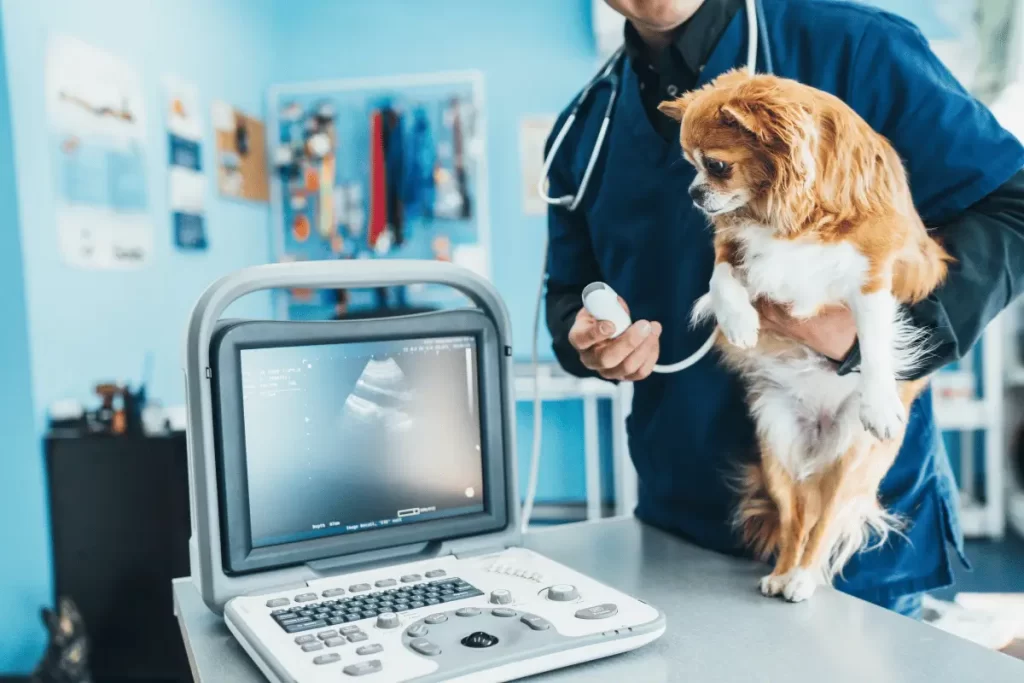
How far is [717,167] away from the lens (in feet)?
2.30

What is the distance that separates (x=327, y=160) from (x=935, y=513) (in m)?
3.28

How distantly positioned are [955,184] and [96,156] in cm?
238

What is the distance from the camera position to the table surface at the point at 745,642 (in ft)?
2.08

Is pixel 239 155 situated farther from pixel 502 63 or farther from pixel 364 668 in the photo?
pixel 364 668

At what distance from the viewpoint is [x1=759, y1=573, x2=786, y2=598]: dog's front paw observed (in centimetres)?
79

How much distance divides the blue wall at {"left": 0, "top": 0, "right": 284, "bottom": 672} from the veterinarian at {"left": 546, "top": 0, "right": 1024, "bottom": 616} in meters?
1.73

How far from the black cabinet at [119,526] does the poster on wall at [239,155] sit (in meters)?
1.45

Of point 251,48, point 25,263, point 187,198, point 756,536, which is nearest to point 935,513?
point 756,536

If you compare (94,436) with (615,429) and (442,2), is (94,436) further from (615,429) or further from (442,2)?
(442,2)

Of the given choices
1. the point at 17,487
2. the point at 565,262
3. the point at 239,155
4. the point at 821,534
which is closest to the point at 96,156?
the point at 17,487

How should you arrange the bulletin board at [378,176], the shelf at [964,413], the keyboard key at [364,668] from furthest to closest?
1. the bulletin board at [378,176]
2. the shelf at [964,413]
3. the keyboard key at [364,668]

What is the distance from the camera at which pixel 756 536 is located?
0.89 meters

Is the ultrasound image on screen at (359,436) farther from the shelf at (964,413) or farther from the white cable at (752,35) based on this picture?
the shelf at (964,413)

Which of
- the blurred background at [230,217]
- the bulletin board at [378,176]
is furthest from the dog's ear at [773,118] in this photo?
the bulletin board at [378,176]
